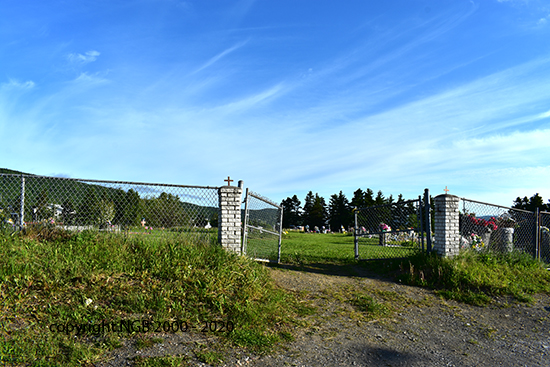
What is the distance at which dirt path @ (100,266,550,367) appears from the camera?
396 centimetres

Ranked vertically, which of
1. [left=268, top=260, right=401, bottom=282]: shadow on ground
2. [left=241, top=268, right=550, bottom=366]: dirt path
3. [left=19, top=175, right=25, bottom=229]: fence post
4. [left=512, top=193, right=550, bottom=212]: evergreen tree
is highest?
[left=512, top=193, right=550, bottom=212]: evergreen tree

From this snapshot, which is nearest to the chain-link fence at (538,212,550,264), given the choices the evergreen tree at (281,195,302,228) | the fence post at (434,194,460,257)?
the fence post at (434,194,460,257)

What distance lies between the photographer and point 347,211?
→ 48.8 m

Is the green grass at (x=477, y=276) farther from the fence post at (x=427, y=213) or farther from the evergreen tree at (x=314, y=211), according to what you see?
the evergreen tree at (x=314, y=211)

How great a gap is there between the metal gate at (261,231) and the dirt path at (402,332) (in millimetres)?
1141

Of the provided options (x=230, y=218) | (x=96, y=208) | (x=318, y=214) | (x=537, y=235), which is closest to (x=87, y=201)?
(x=96, y=208)

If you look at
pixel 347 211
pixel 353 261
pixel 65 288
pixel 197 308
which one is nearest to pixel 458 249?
pixel 353 261

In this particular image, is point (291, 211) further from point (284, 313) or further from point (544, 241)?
point (284, 313)

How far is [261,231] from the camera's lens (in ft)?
28.3

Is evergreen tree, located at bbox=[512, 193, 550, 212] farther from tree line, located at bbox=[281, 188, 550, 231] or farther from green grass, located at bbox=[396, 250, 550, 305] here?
green grass, located at bbox=[396, 250, 550, 305]

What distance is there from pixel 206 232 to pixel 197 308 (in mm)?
2605

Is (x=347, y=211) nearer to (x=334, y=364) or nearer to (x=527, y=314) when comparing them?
(x=527, y=314)

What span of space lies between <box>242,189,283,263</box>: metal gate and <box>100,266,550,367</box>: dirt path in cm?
114

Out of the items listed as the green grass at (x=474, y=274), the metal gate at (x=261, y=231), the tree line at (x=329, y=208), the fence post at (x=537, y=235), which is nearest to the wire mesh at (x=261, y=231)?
the metal gate at (x=261, y=231)
